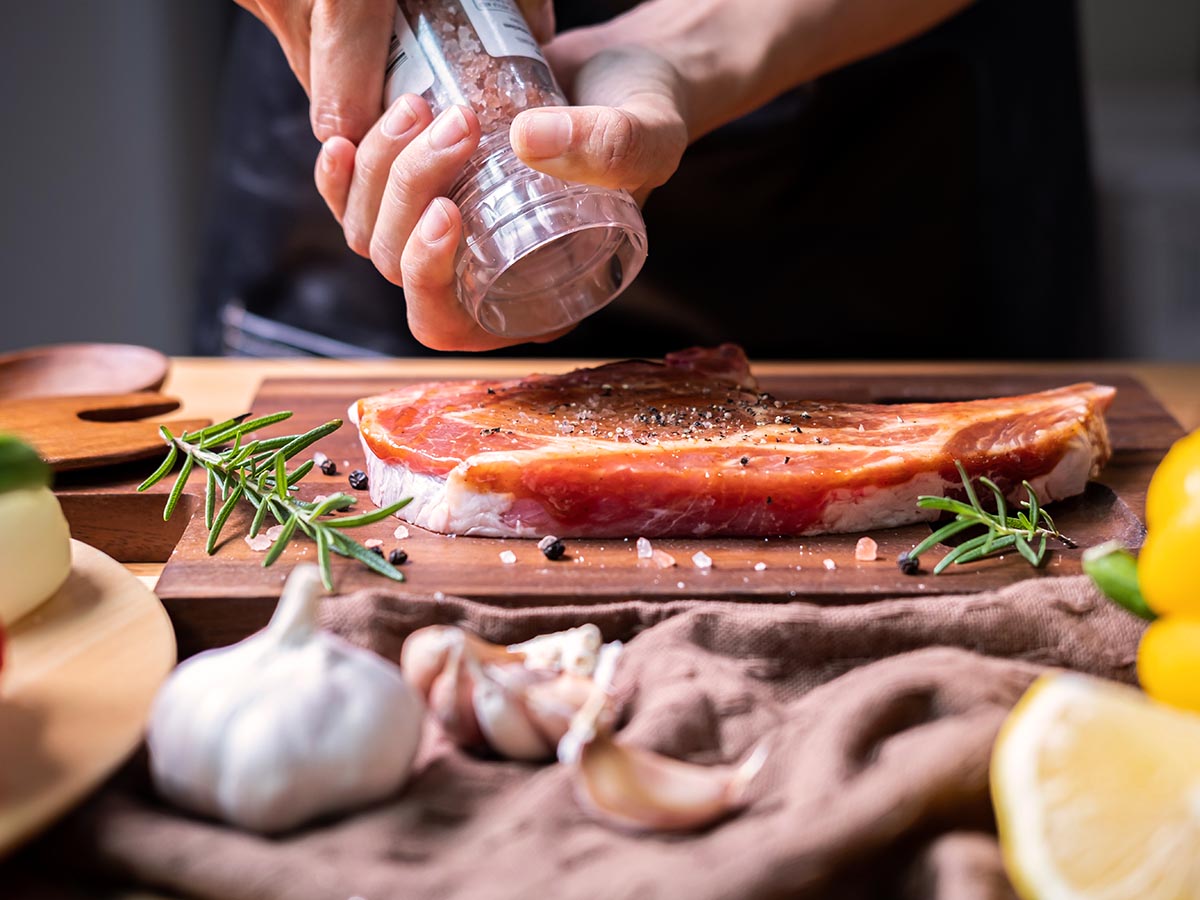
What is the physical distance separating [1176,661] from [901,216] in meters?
2.16

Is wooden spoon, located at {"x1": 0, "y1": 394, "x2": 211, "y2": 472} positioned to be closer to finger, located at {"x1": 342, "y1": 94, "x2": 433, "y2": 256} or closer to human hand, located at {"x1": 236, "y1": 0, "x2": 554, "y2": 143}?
finger, located at {"x1": 342, "y1": 94, "x2": 433, "y2": 256}

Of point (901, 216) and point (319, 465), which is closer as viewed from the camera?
point (319, 465)

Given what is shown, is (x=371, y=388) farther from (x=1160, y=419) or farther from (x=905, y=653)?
(x=1160, y=419)

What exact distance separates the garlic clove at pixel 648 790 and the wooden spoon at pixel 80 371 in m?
1.64

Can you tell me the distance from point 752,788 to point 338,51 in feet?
4.32

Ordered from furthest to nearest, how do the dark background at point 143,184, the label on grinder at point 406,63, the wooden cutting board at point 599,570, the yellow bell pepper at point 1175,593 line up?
the dark background at point 143,184 < the label on grinder at point 406,63 < the wooden cutting board at point 599,570 < the yellow bell pepper at point 1175,593

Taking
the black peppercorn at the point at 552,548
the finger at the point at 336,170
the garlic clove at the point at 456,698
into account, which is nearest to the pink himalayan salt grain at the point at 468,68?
the finger at the point at 336,170

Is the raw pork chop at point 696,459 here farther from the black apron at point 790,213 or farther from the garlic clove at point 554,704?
the black apron at point 790,213

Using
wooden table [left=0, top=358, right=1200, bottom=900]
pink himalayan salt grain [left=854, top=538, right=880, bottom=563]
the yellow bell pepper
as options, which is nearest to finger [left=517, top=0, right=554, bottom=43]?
wooden table [left=0, top=358, right=1200, bottom=900]

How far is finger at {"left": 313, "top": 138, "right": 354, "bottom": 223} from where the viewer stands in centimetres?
199

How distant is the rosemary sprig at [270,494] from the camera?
5.07ft

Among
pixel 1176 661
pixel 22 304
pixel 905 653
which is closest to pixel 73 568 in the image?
pixel 905 653

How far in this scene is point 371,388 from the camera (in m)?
2.50

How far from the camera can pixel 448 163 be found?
169 cm
